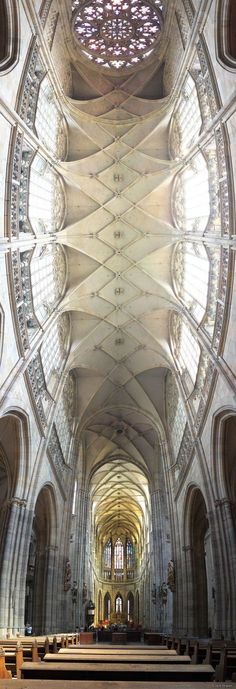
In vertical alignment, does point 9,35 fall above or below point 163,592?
above

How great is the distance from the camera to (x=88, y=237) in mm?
24984

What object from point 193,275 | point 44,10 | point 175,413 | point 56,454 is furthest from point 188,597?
point 44,10

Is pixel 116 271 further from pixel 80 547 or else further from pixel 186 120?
pixel 80 547

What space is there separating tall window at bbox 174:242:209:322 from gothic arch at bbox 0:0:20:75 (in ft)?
32.6

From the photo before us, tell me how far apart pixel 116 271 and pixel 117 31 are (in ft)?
35.6

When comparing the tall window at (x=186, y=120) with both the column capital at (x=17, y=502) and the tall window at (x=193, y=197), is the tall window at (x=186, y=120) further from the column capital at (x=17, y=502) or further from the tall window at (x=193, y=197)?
the column capital at (x=17, y=502)

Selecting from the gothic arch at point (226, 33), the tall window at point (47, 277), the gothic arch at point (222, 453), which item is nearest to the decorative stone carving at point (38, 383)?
the tall window at point (47, 277)

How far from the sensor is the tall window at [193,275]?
21688 mm

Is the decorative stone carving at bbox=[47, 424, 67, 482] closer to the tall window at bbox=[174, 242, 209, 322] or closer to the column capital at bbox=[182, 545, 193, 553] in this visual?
the column capital at bbox=[182, 545, 193, 553]

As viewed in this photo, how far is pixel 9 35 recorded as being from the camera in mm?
15148

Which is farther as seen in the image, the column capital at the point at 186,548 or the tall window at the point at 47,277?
the column capital at the point at 186,548

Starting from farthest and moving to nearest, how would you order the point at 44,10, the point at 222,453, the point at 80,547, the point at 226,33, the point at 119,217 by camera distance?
the point at 80,547, the point at 119,217, the point at 222,453, the point at 44,10, the point at 226,33

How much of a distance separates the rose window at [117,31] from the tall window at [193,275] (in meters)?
8.79

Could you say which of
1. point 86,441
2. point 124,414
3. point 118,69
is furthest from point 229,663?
point 86,441
